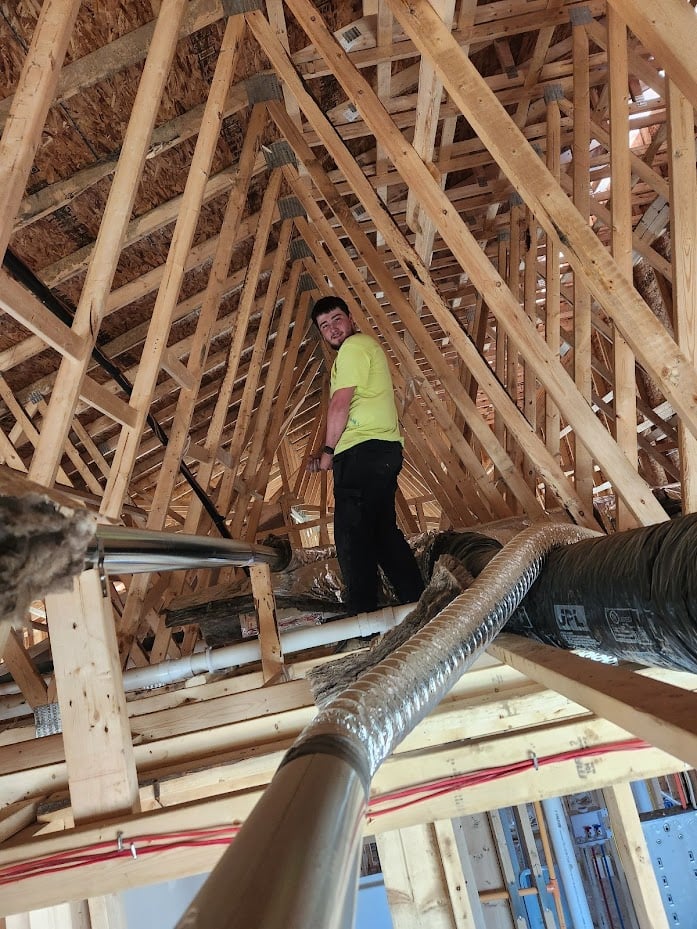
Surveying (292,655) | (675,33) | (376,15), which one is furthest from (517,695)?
(376,15)

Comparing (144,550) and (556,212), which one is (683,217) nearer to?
(556,212)

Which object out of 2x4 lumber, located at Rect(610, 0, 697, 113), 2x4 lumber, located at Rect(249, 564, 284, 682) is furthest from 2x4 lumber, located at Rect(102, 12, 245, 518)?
2x4 lumber, located at Rect(610, 0, 697, 113)

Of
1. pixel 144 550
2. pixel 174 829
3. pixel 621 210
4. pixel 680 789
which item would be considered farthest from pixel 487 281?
pixel 680 789

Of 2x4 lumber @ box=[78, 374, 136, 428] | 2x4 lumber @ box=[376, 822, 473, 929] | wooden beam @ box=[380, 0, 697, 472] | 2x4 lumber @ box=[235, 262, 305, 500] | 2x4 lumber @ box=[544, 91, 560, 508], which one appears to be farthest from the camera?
2x4 lumber @ box=[235, 262, 305, 500]

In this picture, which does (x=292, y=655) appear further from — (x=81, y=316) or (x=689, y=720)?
(x=689, y=720)

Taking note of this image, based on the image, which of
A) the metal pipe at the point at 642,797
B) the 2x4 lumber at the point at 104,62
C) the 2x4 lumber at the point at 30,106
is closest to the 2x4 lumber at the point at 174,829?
the 2x4 lumber at the point at 30,106

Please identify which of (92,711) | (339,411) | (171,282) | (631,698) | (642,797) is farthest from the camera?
(642,797)

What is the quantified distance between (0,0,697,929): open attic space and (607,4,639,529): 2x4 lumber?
1cm

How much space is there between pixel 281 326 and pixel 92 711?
16.9 feet

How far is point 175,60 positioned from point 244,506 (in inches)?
137

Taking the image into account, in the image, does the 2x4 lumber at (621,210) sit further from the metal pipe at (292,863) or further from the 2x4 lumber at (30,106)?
the metal pipe at (292,863)

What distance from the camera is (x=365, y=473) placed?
3.70 metres

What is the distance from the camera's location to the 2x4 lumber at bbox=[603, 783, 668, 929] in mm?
2252

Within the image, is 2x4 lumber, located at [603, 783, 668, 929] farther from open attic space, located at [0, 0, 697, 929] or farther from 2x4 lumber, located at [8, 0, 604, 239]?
2x4 lumber, located at [8, 0, 604, 239]
